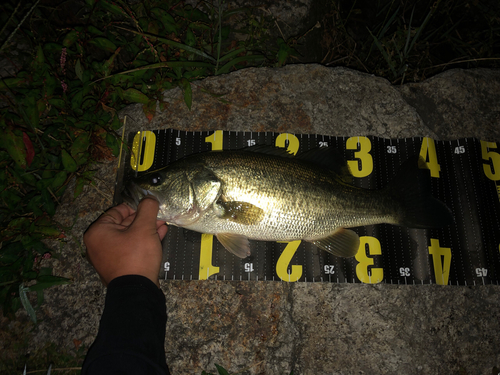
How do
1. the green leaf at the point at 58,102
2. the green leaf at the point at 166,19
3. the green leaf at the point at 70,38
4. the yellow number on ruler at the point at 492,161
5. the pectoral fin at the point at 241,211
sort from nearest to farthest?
1. the pectoral fin at the point at 241,211
2. the green leaf at the point at 58,102
3. the green leaf at the point at 70,38
4. the yellow number on ruler at the point at 492,161
5. the green leaf at the point at 166,19

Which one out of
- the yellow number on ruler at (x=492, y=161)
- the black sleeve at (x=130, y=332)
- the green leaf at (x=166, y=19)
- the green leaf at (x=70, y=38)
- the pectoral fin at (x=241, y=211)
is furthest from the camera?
the green leaf at (x=166, y=19)

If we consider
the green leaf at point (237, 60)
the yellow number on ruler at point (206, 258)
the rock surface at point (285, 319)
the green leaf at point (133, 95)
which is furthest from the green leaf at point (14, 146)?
the green leaf at point (237, 60)

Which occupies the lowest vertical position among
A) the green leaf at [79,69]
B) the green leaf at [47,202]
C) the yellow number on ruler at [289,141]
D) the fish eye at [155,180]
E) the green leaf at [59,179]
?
the green leaf at [47,202]

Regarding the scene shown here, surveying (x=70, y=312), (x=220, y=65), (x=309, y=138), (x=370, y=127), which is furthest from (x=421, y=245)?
(x=70, y=312)

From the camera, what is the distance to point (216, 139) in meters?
3.28

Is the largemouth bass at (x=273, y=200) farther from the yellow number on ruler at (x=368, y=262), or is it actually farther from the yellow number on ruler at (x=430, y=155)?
the yellow number on ruler at (x=430, y=155)

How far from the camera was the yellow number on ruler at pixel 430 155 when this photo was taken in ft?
10.8

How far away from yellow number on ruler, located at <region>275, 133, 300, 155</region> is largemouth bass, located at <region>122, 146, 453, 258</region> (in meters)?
0.32

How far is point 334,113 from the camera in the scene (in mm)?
3430

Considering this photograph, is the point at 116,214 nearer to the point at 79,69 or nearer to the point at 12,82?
the point at 79,69

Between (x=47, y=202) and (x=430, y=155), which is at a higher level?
(x=430, y=155)

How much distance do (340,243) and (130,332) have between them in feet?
6.68

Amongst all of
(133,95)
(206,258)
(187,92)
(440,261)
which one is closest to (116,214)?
(206,258)

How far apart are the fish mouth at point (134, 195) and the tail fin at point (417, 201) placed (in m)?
2.43
